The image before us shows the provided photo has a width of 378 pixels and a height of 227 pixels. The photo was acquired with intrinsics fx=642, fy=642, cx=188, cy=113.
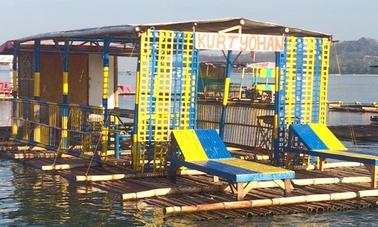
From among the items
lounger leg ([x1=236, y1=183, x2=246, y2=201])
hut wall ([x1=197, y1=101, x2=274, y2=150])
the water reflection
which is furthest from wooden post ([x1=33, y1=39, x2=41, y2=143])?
lounger leg ([x1=236, y1=183, x2=246, y2=201])

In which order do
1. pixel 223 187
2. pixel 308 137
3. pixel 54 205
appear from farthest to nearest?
pixel 308 137 < pixel 223 187 < pixel 54 205

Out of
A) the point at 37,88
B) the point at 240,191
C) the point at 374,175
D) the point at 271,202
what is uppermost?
the point at 37,88

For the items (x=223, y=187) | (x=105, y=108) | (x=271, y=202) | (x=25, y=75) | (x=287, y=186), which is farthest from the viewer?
(x=25, y=75)

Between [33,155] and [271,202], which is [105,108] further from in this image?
[271,202]

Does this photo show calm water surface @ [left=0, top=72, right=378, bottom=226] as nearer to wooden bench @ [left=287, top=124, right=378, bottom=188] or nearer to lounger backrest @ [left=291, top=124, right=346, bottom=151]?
wooden bench @ [left=287, top=124, right=378, bottom=188]

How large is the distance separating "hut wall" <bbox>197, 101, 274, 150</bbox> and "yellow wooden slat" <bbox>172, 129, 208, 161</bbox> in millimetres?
5030

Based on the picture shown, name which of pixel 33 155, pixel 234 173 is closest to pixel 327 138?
pixel 234 173

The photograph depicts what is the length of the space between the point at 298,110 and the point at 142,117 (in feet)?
15.4

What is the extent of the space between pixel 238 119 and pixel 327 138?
5557 millimetres

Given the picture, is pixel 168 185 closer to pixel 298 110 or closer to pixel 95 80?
pixel 298 110

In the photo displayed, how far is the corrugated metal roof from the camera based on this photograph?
48.4 feet

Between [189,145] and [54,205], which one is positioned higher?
[189,145]

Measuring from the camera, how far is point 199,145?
14148 millimetres

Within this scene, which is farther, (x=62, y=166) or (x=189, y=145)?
(x=62, y=166)
